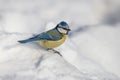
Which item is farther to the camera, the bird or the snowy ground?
the bird

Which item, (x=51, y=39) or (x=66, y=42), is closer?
(x=51, y=39)

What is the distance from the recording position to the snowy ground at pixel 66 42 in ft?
15.9

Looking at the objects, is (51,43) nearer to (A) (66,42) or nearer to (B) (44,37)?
(B) (44,37)

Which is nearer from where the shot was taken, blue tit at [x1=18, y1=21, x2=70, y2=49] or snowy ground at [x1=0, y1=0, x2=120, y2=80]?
snowy ground at [x1=0, y1=0, x2=120, y2=80]

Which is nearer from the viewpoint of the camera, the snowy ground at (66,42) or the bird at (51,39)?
the snowy ground at (66,42)

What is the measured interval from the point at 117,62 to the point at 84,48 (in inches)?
18.3

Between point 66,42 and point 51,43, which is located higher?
point 66,42

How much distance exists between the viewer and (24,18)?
744 cm

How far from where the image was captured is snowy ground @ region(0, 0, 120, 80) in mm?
4836

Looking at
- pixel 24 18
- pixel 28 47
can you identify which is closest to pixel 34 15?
pixel 24 18

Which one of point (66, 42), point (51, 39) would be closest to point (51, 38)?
point (51, 39)

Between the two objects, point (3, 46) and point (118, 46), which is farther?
point (118, 46)

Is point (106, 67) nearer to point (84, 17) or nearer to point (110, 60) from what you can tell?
point (110, 60)

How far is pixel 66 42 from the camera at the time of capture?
19.0 feet
